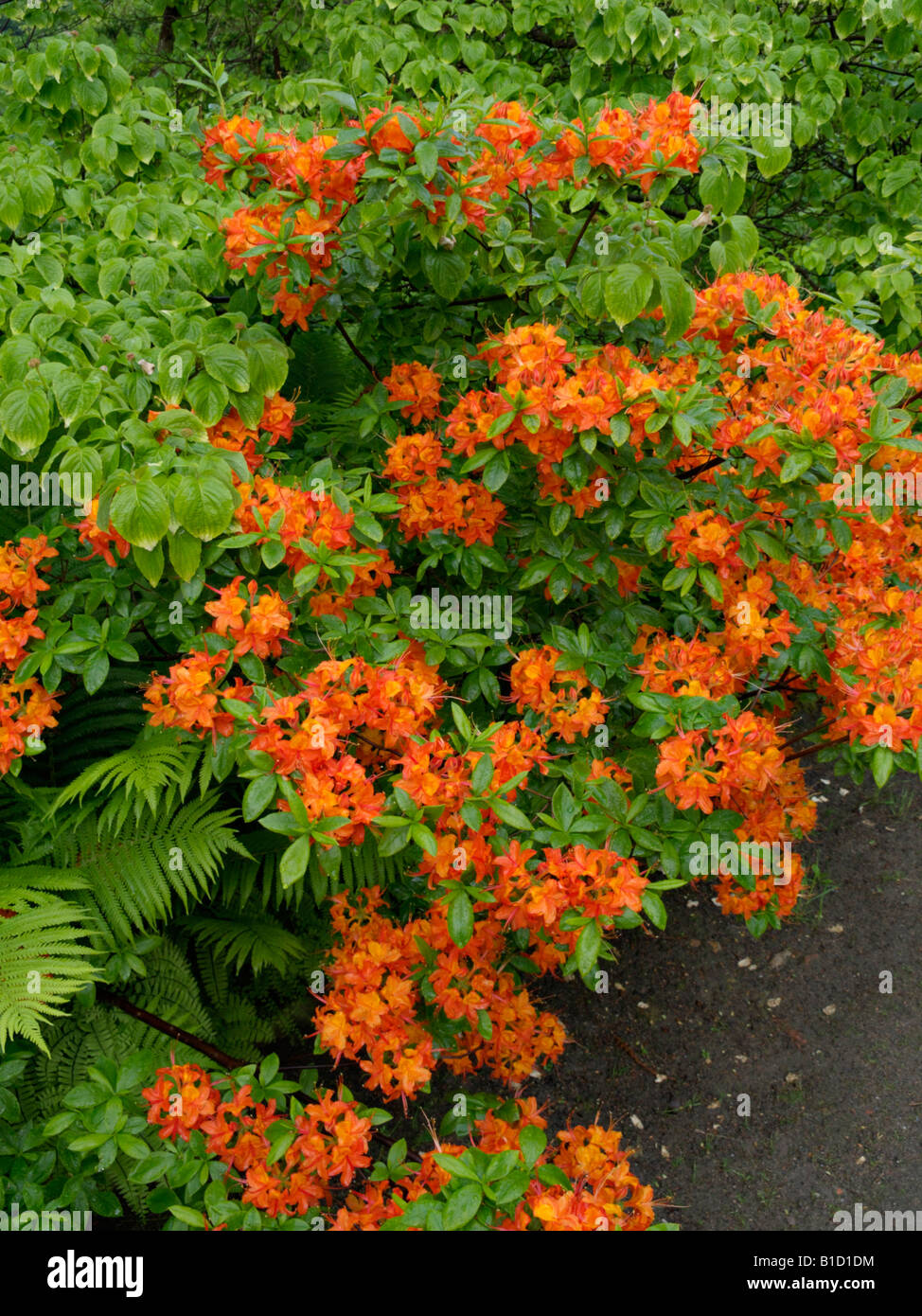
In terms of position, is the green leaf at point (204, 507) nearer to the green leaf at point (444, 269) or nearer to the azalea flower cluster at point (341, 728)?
the azalea flower cluster at point (341, 728)

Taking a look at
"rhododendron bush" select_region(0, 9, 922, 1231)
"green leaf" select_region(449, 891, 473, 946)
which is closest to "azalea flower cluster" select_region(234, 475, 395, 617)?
"rhododendron bush" select_region(0, 9, 922, 1231)

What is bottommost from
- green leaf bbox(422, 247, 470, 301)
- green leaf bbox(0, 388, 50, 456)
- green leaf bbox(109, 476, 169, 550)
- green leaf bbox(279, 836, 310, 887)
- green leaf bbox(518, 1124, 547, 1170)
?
green leaf bbox(518, 1124, 547, 1170)

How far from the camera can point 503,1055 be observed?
7.56ft

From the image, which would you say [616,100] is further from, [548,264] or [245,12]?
[245,12]

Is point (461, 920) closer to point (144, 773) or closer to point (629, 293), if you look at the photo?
point (144, 773)

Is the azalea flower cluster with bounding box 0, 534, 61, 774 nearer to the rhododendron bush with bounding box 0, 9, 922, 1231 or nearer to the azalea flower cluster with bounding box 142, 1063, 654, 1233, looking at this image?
the rhododendron bush with bounding box 0, 9, 922, 1231

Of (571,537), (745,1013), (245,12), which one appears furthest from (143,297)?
(245,12)

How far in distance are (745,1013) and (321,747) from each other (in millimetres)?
2151

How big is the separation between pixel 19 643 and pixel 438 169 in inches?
49.4

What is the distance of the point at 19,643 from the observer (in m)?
2.01

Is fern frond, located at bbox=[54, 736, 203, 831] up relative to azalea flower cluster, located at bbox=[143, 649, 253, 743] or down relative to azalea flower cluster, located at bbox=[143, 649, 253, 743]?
down

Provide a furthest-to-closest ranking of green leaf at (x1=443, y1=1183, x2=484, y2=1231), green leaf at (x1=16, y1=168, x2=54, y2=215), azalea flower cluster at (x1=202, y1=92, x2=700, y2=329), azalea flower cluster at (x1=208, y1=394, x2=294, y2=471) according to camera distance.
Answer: green leaf at (x1=16, y1=168, x2=54, y2=215) → azalea flower cluster at (x1=208, y1=394, x2=294, y2=471) → azalea flower cluster at (x1=202, y1=92, x2=700, y2=329) → green leaf at (x1=443, y1=1183, x2=484, y2=1231)

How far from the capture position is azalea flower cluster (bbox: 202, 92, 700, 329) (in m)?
1.93

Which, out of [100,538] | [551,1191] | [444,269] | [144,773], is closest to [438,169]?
[444,269]
